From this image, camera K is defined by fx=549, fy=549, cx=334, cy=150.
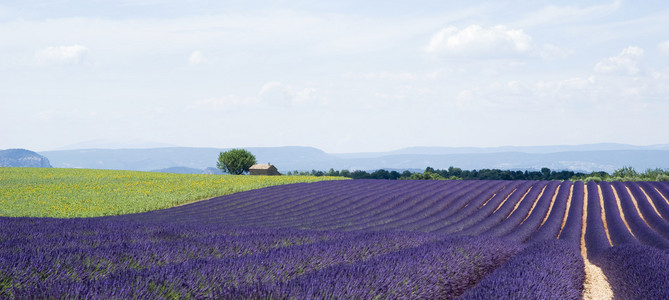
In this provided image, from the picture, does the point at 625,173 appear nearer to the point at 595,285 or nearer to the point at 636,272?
the point at 595,285

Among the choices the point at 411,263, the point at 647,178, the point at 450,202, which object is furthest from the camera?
the point at 647,178

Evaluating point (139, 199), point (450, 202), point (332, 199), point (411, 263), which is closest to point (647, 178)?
point (450, 202)

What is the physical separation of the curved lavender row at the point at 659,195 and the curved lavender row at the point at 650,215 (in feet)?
0.97

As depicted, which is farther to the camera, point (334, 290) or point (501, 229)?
point (501, 229)

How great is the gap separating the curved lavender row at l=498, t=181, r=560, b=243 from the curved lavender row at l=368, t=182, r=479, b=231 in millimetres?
2839

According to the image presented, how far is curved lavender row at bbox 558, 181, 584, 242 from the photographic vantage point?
1560cm

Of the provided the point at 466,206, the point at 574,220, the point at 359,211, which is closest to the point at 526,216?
the point at 574,220

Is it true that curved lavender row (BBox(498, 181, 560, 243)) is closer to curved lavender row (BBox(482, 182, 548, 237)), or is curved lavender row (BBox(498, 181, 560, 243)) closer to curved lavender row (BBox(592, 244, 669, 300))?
curved lavender row (BBox(482, 182, 548, 237))

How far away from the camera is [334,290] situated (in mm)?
4359

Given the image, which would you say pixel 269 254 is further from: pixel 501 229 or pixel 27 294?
pixel 501 229

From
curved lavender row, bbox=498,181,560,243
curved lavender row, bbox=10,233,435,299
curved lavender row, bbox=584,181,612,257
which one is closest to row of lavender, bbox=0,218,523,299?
curved lavender row, bbox=10,233,435,299

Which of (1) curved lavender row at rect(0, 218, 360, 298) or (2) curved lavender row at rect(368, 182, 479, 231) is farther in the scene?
(2) curved lavender row at rect(368, 182, 479, 231)

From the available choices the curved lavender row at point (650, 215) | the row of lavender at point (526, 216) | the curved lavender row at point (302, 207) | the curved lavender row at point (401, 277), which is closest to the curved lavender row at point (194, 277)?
the curved lavender row at point (401, 277)

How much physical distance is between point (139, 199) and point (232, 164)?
36885 mm
